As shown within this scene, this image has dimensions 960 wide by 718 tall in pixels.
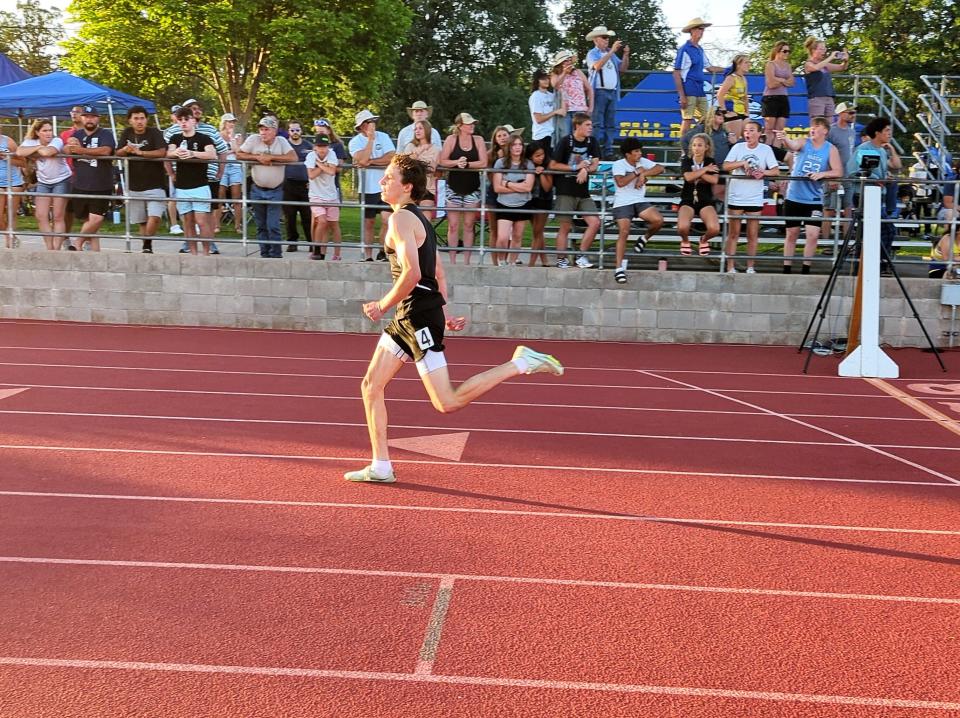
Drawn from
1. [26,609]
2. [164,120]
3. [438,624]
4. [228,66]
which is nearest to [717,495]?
[438,624]

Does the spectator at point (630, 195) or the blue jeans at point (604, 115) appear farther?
the blue jeans at point (604, 115)

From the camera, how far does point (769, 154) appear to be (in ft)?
44.4

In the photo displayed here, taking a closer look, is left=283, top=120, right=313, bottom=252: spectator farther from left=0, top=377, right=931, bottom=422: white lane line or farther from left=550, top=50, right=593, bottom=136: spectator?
left=0, top=377, right=931, bottom=422: white lane line

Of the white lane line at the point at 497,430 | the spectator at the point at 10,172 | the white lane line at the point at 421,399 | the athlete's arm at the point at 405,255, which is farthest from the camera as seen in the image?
the spectator at the point at 10,172

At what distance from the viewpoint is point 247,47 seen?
35625 millimetres

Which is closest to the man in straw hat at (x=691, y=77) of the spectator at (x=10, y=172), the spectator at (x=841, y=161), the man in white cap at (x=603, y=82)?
the man in white cap at (x=603, y=82)

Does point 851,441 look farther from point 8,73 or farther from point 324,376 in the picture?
point 8,73

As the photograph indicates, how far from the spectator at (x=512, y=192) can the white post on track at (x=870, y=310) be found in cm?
404

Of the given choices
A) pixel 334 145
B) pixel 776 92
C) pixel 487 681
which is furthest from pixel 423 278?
pixel 776 92

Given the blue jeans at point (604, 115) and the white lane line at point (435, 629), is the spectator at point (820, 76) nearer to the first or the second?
the blue jeans at point (604, 115)

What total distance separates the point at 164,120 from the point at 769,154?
38353mm

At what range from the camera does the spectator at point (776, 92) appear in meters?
15.7

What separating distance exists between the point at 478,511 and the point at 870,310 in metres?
6.65

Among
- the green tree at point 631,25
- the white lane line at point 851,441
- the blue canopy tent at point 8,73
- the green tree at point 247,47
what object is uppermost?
the green tree at point 631,25
